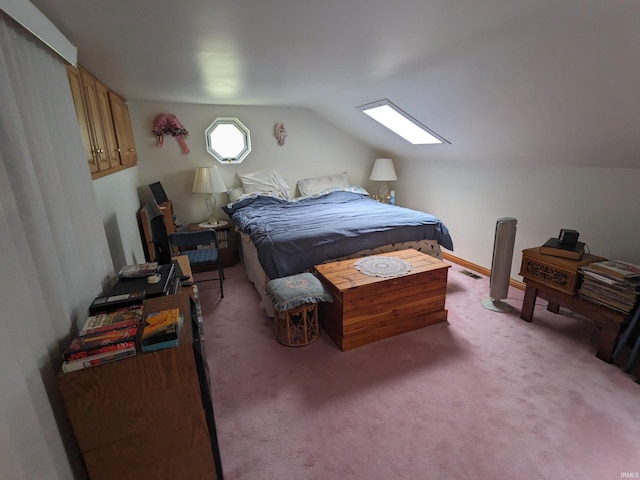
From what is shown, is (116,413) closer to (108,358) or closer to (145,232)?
(108,358)

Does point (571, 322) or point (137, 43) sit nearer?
point (137, 43)

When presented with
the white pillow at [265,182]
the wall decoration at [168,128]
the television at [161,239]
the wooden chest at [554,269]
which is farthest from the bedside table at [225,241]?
the wooden chest at [554,269]

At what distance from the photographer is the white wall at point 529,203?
7.75 feet

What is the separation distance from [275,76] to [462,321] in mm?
2559

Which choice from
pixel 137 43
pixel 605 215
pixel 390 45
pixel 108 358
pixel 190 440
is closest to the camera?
pixel 108 358

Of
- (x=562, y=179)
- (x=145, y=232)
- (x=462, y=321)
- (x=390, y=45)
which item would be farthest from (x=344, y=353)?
(x=562, y=179)

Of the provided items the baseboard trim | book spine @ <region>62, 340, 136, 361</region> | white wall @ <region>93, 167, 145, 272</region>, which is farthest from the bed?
book spine @ <region>62, 340, 136, 361</region>

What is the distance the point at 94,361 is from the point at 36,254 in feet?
1.35

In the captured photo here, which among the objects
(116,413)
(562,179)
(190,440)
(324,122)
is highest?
(324,122)

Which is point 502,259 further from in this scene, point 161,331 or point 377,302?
point 161,331

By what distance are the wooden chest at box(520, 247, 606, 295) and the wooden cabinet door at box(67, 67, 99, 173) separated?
3087mm

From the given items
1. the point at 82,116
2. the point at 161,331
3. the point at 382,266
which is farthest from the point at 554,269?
the point at 82,116

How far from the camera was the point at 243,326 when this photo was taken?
260cm

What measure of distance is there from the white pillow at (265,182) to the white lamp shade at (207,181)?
0.40 meters
